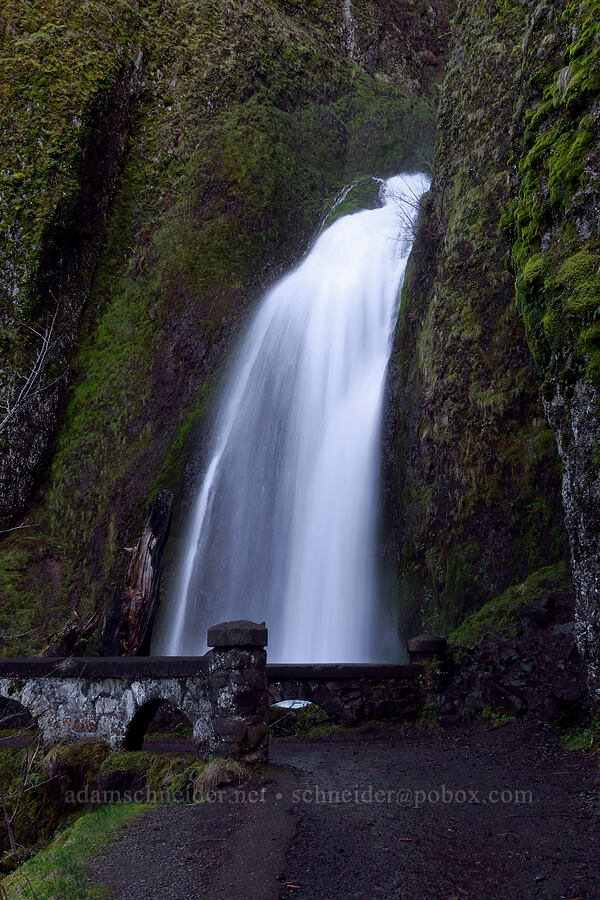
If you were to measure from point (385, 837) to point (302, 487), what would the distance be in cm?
986

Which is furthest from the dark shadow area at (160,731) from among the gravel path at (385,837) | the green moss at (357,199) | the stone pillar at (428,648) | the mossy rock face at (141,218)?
the green moss at (357,199)

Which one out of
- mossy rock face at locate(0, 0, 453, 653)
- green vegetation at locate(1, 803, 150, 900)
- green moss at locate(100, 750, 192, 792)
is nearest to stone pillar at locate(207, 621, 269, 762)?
green moss at locate(100, 750, 192, 792)

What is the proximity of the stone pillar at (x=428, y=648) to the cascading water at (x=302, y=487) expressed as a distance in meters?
2.28

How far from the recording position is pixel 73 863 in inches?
179

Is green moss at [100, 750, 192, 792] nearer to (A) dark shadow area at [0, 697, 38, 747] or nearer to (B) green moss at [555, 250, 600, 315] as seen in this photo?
(A) dark shadow area at [0, 697, 38, 747]

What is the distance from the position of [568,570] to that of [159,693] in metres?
5.40

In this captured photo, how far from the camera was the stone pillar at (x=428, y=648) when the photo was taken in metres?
8.99

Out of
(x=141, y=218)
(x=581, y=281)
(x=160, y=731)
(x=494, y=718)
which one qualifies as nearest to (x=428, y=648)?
(x=494, y=718)

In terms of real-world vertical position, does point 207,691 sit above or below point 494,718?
above

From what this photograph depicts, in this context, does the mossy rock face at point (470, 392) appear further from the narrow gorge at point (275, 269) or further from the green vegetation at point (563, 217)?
the green vegetation at point (563, 217)

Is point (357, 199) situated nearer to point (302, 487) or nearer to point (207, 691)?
point (302, 487)

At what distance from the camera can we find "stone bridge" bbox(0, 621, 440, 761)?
21.5ft

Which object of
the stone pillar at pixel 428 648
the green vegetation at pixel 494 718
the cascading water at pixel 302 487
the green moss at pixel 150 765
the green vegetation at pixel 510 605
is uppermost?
the cascading water at pixel 302 487

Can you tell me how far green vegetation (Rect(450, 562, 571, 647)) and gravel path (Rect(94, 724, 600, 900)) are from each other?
2024mm
